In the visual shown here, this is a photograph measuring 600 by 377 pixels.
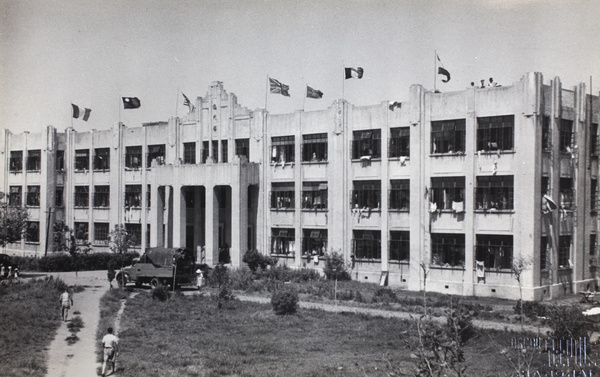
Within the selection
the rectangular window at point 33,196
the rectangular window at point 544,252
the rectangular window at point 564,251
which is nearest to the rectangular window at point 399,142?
the rectangular window at point 544,252

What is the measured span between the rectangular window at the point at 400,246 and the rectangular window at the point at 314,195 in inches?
245

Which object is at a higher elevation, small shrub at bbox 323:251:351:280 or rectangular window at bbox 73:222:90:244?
rectangular window at bbox 73:222:90:244

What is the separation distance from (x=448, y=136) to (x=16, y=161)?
149 ft

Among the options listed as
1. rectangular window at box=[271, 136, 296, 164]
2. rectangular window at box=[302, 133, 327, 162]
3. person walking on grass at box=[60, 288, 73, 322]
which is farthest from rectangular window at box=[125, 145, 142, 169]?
person walking on grass at box=[60, 288, 73, 322]

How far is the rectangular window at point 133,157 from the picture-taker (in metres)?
53.1

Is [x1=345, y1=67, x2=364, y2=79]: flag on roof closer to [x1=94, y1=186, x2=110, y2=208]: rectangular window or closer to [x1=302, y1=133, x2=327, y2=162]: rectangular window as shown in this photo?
[x1=302, y1=133, x2=327, y2=162]: rectangular window

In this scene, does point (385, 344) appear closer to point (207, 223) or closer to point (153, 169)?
point (207, 223)

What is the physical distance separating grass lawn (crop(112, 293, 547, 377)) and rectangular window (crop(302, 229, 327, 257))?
13189 mm

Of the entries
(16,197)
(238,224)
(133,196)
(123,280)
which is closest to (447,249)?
(238,224)

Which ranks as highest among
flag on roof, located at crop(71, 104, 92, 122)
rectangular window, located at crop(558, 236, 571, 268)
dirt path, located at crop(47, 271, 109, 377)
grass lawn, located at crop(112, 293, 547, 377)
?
flag on roof, located at crop(71, 104, 92, 122)

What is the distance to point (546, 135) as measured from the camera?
35062 millimetres

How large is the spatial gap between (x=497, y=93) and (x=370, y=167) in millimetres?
10011

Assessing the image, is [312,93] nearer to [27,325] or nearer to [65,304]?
[65,304]

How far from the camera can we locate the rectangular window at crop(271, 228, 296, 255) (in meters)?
44.5
